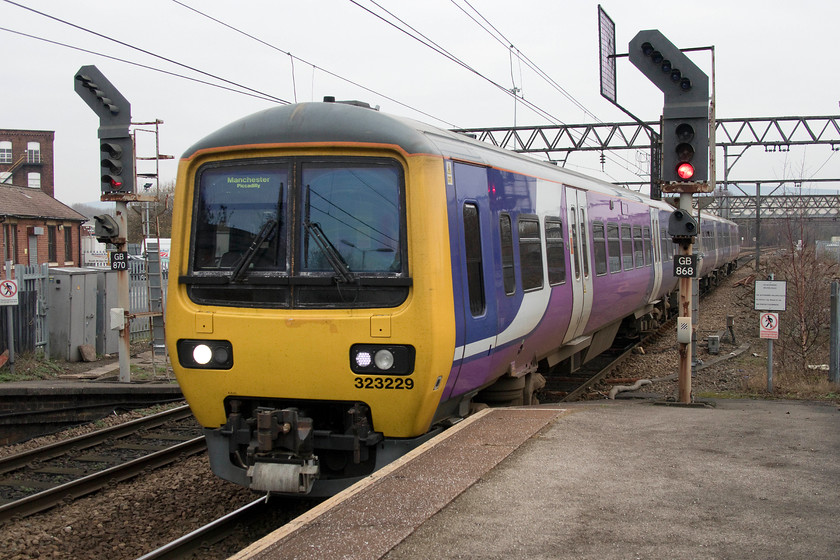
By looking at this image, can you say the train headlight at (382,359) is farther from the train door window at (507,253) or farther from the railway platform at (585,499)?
the train door window at (507,253)

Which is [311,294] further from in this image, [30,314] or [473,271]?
[30,314]

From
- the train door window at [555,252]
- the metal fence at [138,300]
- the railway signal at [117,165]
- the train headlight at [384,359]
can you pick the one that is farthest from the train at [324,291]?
the metal fence at [138,300]

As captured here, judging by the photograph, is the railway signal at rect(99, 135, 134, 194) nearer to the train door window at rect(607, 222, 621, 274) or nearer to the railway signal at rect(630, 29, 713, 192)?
the train door window at rect(607, 222, 621, 274)

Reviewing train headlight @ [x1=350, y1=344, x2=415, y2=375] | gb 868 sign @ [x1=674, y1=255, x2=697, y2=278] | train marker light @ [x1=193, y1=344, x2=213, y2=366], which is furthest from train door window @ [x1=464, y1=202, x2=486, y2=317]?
gb 868 sign @ [x1=674, y1=255, x2=697, y2=278]

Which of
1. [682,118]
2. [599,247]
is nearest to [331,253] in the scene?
[682,118]

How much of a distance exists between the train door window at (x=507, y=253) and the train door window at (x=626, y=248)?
20.2ft

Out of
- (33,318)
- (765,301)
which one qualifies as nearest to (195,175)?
(765,301)

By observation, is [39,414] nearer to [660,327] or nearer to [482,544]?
[482,544]

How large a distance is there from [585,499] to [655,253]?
12986mm

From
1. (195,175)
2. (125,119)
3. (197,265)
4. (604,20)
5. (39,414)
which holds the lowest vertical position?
(39,414)

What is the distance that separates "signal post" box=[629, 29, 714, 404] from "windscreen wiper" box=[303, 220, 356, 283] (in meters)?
5.46

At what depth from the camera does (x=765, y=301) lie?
12.5m

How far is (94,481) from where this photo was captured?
8008mm

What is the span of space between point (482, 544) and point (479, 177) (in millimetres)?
3560
